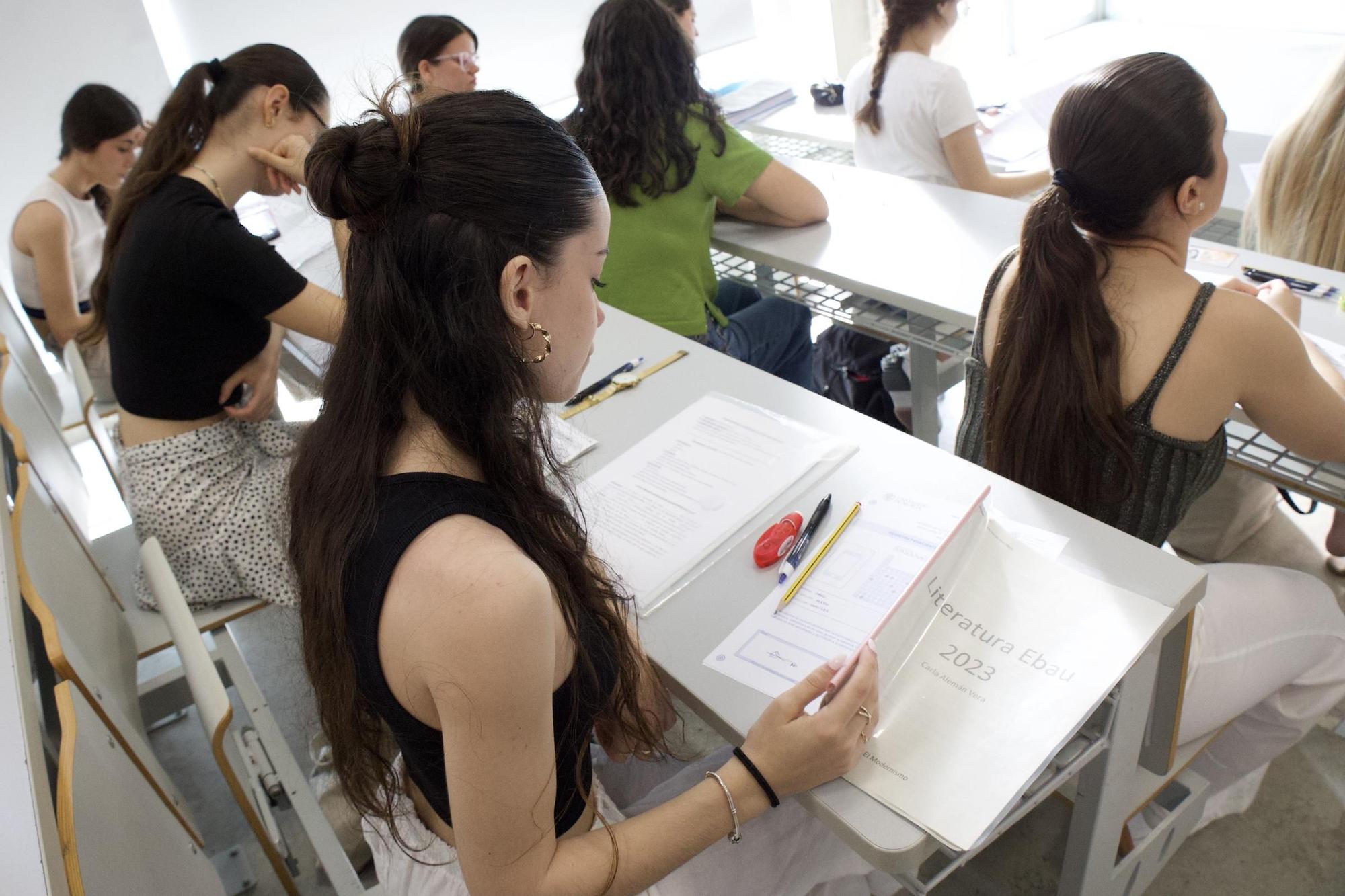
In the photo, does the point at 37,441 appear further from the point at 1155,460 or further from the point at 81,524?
the point at 1155,460

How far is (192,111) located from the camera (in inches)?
64.7

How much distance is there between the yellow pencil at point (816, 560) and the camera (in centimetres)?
104

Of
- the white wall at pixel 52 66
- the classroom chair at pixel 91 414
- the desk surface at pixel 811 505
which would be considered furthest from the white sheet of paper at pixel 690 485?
the white wall at pixel 52 66

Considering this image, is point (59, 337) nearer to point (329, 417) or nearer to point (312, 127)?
point (312, 127)

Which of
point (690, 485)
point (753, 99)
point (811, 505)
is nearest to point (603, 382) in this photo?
point (690, 485)

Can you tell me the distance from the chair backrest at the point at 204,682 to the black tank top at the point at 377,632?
0.31 metres

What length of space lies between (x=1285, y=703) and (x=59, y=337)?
2.76 m

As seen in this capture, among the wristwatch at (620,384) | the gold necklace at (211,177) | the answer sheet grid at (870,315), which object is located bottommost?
the answer sheet grid at (870,315)

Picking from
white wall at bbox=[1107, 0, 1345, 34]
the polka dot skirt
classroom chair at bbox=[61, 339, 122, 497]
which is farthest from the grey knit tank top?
white wall at bbox=[1107, 0, 1345, 34]

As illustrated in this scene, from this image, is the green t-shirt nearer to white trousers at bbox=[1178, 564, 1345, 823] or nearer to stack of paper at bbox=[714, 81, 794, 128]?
stack of paper at bbox=[714, 81, 794, 128]

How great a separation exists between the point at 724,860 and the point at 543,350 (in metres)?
0.55

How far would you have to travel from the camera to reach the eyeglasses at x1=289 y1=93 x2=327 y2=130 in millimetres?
1689

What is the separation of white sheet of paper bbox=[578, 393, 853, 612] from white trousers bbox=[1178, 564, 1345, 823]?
486 millimetres

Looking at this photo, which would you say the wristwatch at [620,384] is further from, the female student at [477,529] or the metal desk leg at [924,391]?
the metal desk leg at [924,391]
